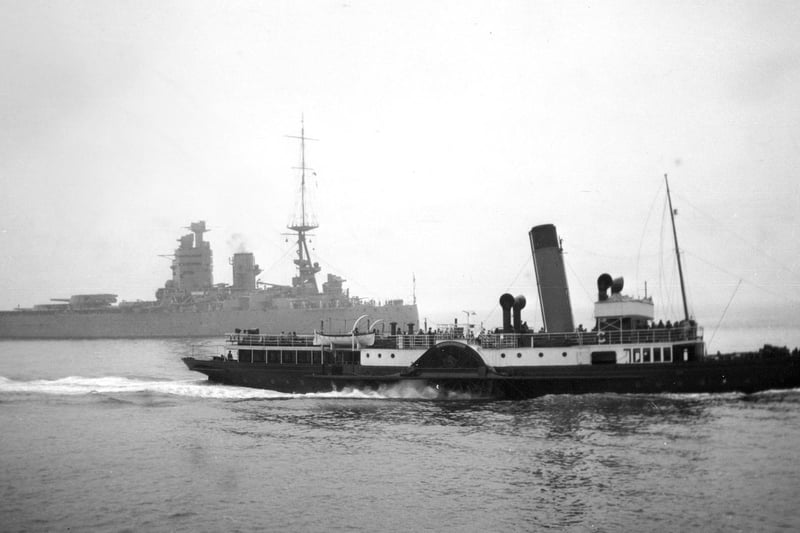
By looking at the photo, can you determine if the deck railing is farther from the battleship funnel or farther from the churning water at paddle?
the churning water at paddle

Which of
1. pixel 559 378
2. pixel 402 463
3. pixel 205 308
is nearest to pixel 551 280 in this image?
pixel 559 378

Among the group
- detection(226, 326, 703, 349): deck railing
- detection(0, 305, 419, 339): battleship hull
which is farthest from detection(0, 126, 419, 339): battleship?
detection(226, 326, 703, 349): deck railing

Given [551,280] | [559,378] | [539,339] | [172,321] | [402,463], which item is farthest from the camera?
[172,321]

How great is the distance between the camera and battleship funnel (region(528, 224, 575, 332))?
31312 mm

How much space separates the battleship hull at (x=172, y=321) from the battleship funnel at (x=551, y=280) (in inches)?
2067

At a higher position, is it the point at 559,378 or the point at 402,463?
the point at 559,378

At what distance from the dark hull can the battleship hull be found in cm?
4976

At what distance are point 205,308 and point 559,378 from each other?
69198 mm

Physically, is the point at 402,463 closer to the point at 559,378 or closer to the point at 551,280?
the point at 559,378

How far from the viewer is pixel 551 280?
31547mm

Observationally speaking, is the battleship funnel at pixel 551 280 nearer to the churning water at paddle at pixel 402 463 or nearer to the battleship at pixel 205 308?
the churning water at paddle at pixel 402 463

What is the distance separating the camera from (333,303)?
88.8m

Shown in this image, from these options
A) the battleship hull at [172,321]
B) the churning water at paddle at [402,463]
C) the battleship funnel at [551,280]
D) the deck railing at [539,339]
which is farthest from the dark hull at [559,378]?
the battleship hull at [172,321]

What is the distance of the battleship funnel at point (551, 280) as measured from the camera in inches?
1233
